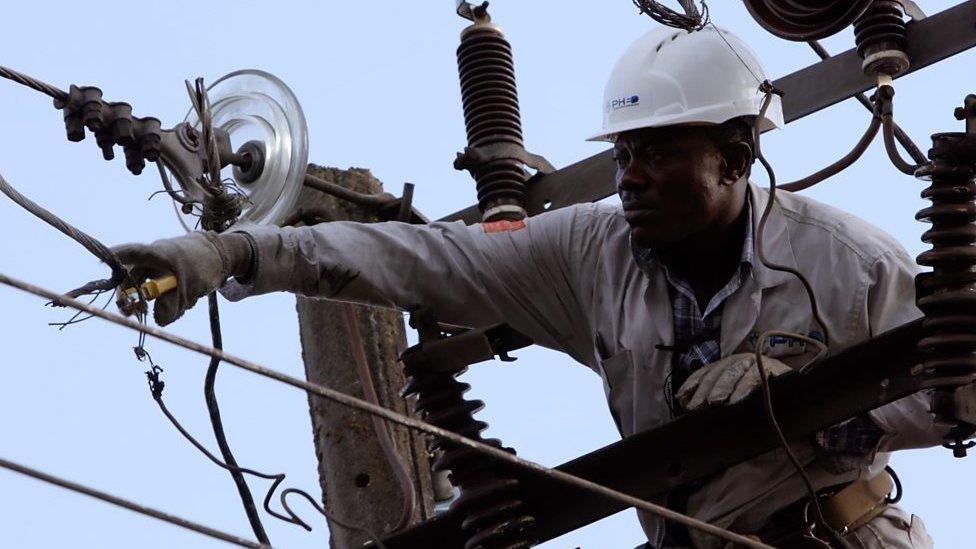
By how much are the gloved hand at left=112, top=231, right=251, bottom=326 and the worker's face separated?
45.9 inches

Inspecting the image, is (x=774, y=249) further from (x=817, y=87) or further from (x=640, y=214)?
(x=817, y=87)

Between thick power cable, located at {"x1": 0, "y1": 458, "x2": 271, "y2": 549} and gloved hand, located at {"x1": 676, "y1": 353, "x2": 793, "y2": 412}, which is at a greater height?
gloved hand, located at {"x1": 676, "y1": 353, "x2": 793, "y2": 412}

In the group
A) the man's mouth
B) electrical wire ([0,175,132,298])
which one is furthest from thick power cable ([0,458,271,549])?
the man's mouth

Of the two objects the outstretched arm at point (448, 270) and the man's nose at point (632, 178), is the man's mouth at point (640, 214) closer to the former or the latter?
the man's nose at point (632, 178)

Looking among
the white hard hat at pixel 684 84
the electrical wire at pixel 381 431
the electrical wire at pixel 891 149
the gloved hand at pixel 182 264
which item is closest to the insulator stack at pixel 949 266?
the electrical wire at pixel 891 149

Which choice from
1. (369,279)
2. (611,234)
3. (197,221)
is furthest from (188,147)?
(611,234)

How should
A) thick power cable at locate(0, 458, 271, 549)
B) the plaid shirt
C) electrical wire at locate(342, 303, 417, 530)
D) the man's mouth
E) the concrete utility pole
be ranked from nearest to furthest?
thick power cable at locate(0, 458, 271, 549) → the plaid shirt → the man's mouth → electrical wire at locate(342, 303, 417, 530) → the concrete utility pole

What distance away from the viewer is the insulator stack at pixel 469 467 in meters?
5.79

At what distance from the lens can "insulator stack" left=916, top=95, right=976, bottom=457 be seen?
5.30 m

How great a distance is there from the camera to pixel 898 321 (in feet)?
19.2

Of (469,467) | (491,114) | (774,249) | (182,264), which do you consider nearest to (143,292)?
(182,264)

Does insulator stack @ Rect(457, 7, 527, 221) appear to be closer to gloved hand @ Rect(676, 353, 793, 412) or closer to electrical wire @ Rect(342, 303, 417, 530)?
electrical wire @ Rect(342, 303, 417, 530)

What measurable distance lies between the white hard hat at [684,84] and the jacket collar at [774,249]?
374 millimetres

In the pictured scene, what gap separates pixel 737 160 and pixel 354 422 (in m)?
1.55
